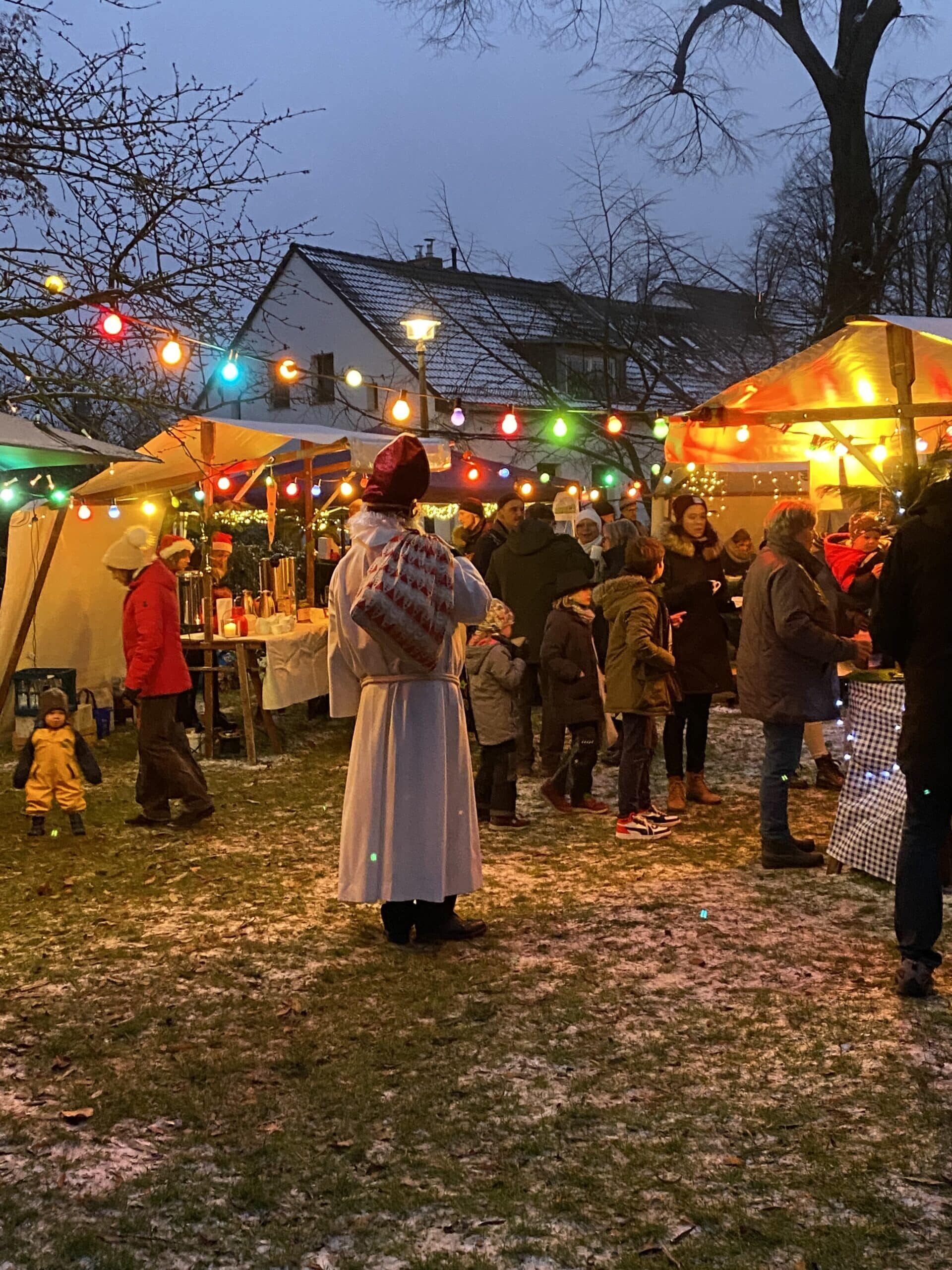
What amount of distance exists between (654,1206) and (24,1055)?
2.32m

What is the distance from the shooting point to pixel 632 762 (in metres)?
7.55

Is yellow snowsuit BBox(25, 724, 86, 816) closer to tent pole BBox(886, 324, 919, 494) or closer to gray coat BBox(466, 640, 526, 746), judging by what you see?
gray coat BBox(466, 640, 526, 746)

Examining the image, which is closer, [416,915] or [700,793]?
[416,915]

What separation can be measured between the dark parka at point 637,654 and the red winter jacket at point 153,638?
2.75 meters

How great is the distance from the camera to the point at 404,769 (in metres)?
5.23

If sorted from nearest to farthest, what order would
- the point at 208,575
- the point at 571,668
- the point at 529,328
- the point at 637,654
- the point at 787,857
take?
the point at 787,857, the point at 637,654, the point at 571,668, the point at 208,575, the point at 529,328

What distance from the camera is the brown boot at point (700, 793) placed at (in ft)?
27.3

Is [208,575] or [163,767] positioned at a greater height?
[208,575]

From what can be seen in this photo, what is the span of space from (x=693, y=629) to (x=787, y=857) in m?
1.86

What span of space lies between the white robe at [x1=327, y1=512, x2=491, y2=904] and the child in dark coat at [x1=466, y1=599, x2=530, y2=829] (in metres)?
2.22

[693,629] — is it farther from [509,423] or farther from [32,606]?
[32,606]

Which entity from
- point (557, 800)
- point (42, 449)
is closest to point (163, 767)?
point (42, 449)

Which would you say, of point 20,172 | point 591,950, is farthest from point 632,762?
point 20,172

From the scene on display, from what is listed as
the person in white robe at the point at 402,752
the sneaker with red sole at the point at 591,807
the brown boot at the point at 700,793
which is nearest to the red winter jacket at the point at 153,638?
the sneaker with red sole at the point at 591,807
